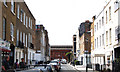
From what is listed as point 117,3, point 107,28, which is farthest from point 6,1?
point 107,28

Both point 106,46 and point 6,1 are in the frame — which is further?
point 106,46

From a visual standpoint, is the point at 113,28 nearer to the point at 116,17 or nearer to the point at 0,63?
the point at 116,17

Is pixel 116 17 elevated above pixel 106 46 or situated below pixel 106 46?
above

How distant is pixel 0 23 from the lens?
68.4ft

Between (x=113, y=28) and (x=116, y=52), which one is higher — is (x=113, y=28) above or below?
above

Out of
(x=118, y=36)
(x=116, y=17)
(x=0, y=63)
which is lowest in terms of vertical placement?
(x=0, y=63)

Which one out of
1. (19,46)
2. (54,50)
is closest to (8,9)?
(19,46)

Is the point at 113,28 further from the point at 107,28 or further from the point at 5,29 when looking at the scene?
the point at 5,29

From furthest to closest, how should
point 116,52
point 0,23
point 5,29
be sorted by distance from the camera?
point 116,52 → point 5,29 → point 0,23

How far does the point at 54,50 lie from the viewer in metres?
137

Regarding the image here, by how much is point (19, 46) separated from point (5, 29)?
7316mm

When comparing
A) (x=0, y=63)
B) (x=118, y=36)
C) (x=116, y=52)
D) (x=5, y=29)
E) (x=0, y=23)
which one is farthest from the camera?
(x=116, y=52)

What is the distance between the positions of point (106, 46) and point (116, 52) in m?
4.95

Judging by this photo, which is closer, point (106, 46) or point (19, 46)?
point (19, 46)
